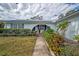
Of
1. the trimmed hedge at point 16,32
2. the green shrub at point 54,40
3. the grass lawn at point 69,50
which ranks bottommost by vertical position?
the grass lawn at point 69,50

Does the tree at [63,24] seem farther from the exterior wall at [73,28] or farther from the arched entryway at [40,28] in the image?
the arched entryway at [40,28]

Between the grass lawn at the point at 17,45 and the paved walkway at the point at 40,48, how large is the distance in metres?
0.06

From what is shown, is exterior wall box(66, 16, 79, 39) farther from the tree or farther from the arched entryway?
the arched entryway

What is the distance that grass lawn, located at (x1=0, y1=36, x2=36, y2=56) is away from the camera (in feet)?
16.4

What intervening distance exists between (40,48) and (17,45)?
368 mm

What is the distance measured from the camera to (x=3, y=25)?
16.3ft

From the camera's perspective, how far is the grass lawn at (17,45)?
197 inches

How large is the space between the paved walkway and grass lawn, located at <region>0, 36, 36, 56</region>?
0.21 ft

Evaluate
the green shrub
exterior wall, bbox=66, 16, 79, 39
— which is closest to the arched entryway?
the green shrub

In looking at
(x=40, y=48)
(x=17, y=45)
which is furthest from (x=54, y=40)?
(x=17, y=45)

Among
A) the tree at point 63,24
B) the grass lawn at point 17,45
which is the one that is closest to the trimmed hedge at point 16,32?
the grass lawn at point 17,45

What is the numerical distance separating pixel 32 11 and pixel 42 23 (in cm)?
25

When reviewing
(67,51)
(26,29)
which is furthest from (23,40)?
(67,51)

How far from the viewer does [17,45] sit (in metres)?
5.02
